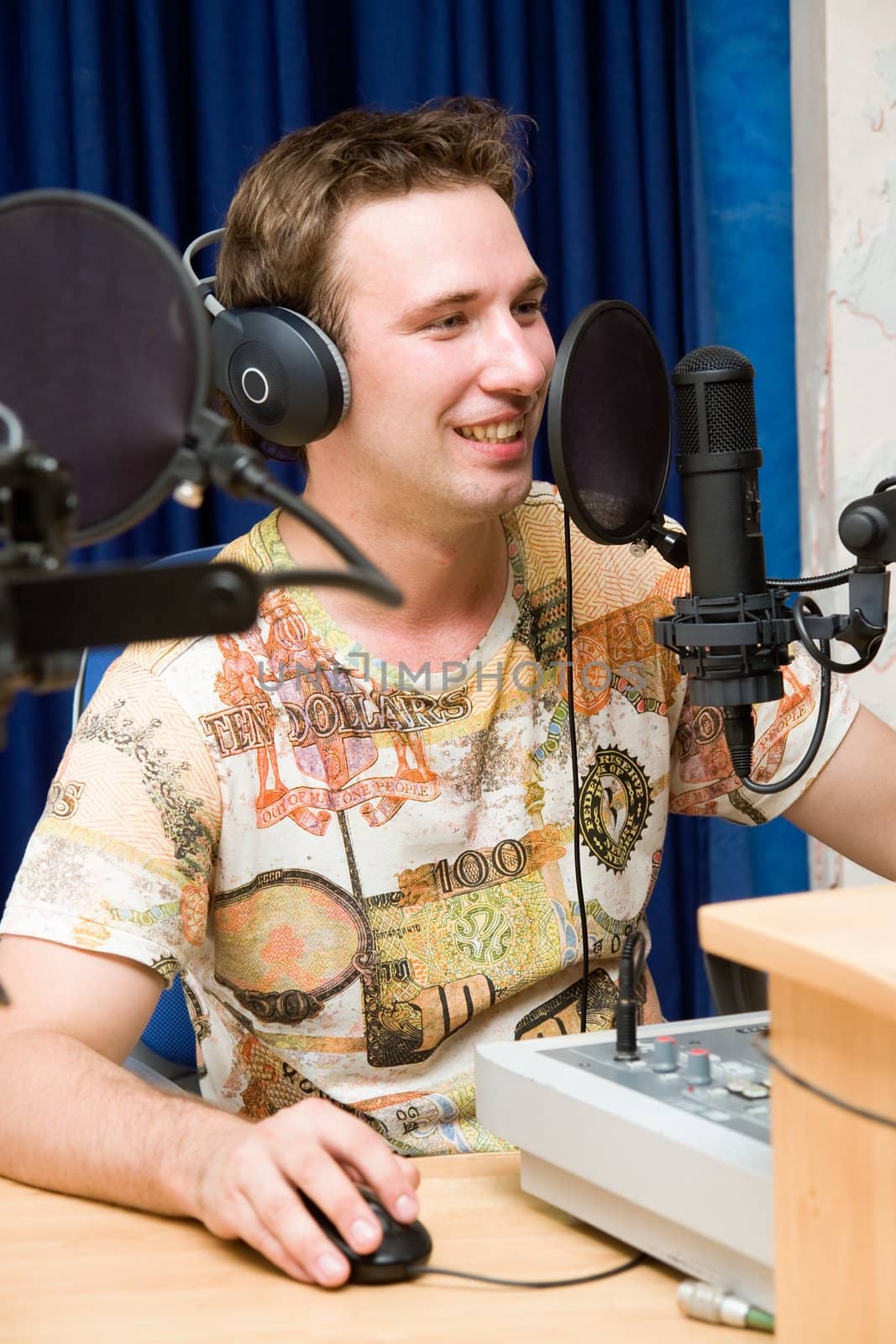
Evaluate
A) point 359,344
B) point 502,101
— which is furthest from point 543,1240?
point 502,101

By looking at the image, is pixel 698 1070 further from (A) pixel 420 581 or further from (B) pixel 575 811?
(A) pixel 420 581

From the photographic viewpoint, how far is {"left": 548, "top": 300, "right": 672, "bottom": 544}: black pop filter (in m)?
1.08

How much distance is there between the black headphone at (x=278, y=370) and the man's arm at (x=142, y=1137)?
460mm

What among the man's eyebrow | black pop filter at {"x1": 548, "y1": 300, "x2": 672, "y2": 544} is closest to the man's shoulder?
the man's eyebrow

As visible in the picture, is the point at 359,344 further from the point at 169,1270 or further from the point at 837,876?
the point at 837,876

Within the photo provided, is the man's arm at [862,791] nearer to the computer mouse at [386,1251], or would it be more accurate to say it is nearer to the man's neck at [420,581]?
the man's neck at [420,581]

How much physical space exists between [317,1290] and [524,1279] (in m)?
0.12

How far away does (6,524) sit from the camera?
611 millimetres

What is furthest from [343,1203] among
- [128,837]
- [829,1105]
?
[128,837]

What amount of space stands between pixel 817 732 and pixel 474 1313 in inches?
18.8

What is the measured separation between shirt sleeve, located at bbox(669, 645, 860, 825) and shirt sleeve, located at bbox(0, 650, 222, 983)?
49 centimetres

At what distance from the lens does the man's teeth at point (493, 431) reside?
1.35 m

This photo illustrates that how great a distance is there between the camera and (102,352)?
686 mm

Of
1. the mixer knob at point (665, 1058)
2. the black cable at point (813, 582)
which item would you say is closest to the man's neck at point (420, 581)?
the black cable at point (813, 582)
